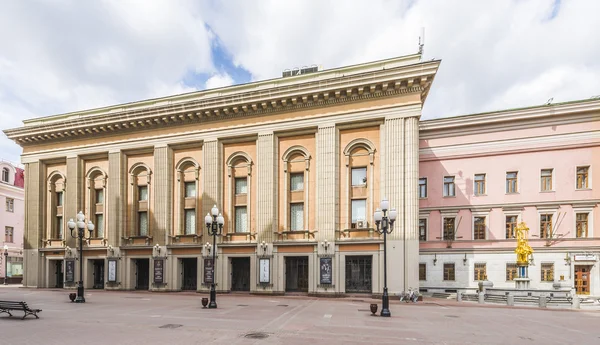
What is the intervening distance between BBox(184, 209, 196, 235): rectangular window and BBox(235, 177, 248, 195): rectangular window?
4353 mm

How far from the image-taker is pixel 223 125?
28984mm

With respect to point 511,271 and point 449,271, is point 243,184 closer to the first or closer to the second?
point 449,271

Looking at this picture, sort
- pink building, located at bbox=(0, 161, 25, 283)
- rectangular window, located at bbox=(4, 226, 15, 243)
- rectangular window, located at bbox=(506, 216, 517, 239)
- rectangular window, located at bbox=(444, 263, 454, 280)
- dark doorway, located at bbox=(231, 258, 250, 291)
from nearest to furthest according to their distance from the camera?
dark doorway, located at bbox=(231, 258, 250, 291) < rectangular window, located at bbox=(506, 216, 517, 239) < rectangular window, located at bbox=(444, 263, 454, 280) < pink building, located at bbox=(0, 161, 25, 283) < rectangular window, located at bbox=(4, 226, 15, 243)

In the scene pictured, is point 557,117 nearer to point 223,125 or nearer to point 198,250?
point 223,125

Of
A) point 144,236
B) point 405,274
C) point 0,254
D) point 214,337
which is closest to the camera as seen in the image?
point 214,337

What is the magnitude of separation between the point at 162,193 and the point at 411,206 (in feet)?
66.3

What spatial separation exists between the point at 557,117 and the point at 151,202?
34.4m

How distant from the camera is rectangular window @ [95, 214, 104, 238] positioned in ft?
106

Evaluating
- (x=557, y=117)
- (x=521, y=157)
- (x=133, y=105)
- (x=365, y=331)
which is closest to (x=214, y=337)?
(x=365, y=331)

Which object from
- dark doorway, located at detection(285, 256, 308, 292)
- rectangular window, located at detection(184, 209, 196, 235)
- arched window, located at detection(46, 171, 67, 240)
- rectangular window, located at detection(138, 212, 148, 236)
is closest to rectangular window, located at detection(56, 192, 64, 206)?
arched window, located at detection(46, 171, 67, 240)

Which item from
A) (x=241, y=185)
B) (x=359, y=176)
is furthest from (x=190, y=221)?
(x=359, y=176)

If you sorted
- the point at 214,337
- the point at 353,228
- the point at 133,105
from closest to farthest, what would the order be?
the point at 214,337 < the point at 353,228 < the point at 133,105

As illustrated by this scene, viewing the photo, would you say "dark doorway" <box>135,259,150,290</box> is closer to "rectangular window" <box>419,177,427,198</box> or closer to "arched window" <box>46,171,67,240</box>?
"arched window" <box>46,171,67,240</box>

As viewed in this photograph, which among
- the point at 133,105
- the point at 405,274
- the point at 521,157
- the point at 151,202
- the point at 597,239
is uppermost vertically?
the point at 133,105
